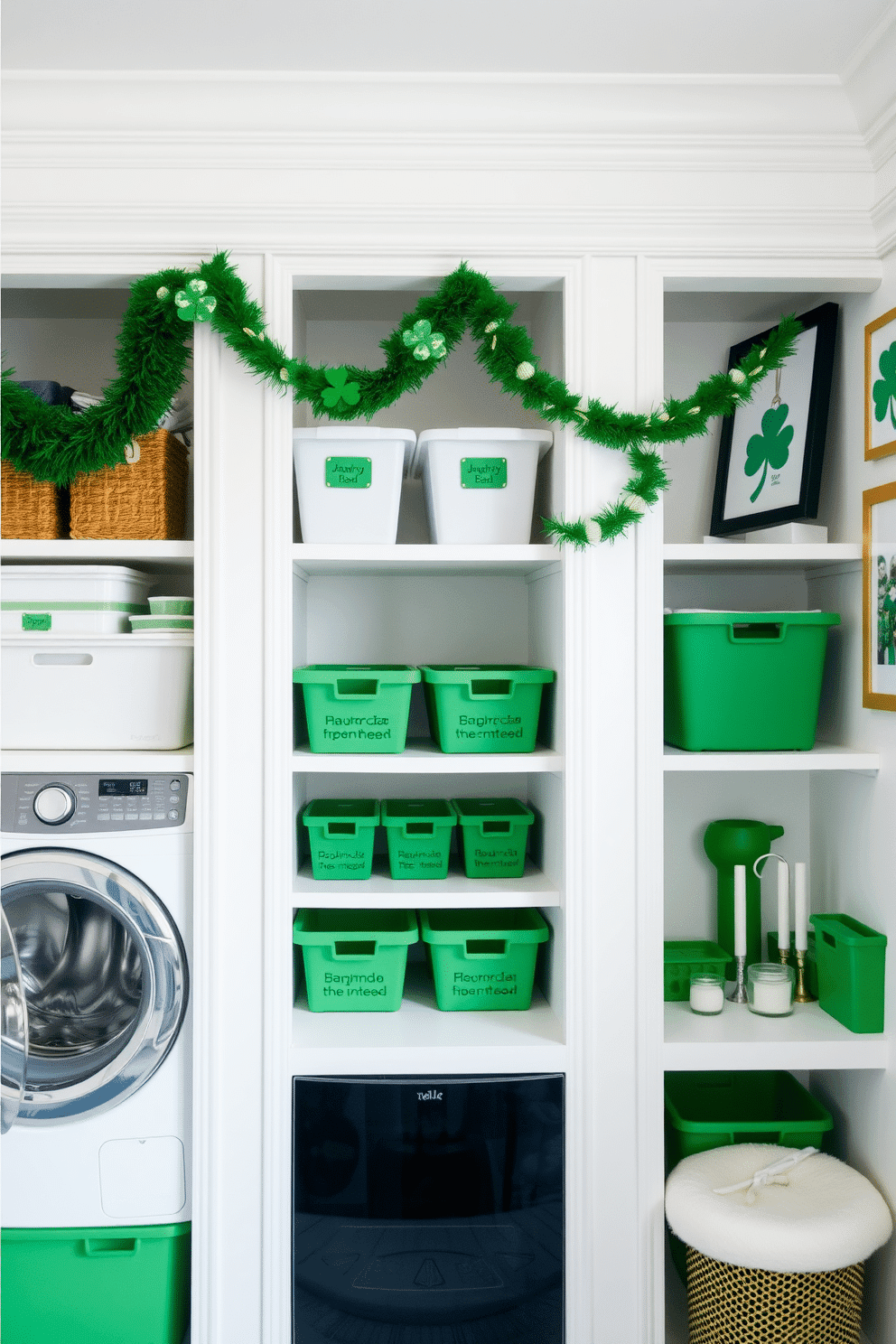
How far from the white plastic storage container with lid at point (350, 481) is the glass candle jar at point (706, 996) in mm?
1176

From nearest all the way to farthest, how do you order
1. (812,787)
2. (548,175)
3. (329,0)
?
(329,0) < (548,175) < (812,787)

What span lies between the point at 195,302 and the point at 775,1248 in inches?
80.1

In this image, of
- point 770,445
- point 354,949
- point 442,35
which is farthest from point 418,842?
point 442,35

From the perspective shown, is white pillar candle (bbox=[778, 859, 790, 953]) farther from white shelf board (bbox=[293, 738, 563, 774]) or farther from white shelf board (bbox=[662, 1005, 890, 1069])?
white shelf board (bbox=[293, 738, 563, 774])

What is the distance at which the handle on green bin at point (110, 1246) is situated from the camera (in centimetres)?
189

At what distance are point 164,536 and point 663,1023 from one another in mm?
1463

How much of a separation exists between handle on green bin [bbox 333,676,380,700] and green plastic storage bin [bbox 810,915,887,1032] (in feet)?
3.60

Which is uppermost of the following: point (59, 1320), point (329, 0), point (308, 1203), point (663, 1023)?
point (329, 0)

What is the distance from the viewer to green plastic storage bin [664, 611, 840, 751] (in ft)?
6.47

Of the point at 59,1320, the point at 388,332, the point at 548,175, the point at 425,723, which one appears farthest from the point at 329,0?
the point at 59,1320

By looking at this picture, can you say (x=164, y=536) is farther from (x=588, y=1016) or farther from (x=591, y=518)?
(x=588, y=1016)

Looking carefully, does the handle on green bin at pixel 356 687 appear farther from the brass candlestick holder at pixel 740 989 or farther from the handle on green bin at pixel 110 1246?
the handle on green bin at pixel 110 1246

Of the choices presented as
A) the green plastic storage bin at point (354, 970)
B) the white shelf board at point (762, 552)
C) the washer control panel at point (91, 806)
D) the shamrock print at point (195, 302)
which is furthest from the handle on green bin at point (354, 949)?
the shamrock print at point (195, 302)

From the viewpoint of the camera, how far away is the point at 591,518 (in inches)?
73.8
